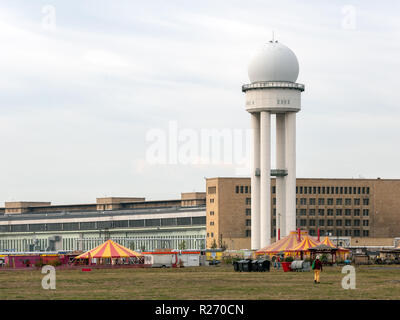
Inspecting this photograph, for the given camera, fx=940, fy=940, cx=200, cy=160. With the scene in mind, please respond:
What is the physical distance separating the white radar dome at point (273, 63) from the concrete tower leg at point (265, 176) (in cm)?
712

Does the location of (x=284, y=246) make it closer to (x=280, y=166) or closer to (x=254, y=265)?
(x=254, y=265)

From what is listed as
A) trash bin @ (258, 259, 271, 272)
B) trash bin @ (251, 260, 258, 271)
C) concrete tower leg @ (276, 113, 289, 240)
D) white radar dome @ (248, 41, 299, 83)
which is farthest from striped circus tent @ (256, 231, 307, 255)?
white radar dome @ (248, 41, 299, 83)

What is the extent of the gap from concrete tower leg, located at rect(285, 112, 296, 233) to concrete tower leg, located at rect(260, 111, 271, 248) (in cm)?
417

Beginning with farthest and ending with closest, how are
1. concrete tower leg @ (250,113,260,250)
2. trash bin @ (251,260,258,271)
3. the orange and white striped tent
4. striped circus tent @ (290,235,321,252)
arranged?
concrete tower leg @ (250,113,260,250) → the orange and white striped tent → striped circus tent @ (290,235,321,252) → trash bin @ (251,260,258,271)

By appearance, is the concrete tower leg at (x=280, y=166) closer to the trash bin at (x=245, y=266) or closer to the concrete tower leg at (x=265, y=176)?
the concrete tower leg at (x=265, y=176)

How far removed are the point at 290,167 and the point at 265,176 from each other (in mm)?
5910

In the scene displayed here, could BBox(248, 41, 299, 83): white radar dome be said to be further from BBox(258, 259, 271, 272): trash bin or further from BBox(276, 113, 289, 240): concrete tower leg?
BBox(258, 259, 271, 272): trash bin

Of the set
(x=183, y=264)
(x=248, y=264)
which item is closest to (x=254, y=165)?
(x=183, y=264)

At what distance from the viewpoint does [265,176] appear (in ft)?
588

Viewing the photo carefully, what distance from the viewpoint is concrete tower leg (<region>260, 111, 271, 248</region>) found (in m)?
177

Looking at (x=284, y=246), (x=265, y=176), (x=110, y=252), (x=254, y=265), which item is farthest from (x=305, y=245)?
(x=265, y=176)
